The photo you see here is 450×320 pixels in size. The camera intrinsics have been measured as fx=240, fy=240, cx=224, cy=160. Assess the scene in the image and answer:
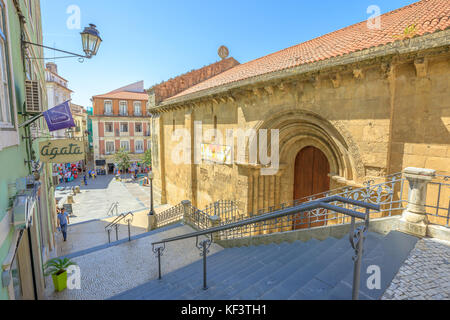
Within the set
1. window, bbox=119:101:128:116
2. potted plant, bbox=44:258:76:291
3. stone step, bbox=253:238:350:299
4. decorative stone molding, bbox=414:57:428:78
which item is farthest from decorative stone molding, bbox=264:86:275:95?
window, bbox=119:101:128:116

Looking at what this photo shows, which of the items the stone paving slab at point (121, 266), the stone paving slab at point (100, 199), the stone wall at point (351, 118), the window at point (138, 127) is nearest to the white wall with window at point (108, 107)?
the window at point (138, 127)

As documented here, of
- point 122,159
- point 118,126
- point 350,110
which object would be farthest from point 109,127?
point 350,110

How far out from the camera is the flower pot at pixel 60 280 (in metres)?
5.41

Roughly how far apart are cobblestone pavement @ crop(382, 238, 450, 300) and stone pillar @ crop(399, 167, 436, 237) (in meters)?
0.31

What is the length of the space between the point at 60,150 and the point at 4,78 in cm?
194

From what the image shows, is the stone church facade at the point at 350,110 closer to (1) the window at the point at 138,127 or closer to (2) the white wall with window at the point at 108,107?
(1) the window at the point at 138,127

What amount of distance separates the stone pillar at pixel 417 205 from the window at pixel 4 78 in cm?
603

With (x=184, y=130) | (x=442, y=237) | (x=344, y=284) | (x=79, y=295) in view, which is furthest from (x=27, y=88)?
(x=184, y=130)

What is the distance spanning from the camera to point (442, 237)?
382 cm

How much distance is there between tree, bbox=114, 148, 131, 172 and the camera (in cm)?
3067

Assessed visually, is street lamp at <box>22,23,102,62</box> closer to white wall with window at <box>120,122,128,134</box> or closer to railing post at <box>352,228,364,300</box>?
railing post at <box>352,228,364,300</box>

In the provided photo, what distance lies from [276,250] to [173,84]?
14.7m

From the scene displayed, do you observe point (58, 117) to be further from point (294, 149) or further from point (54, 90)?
point (54, 90)
